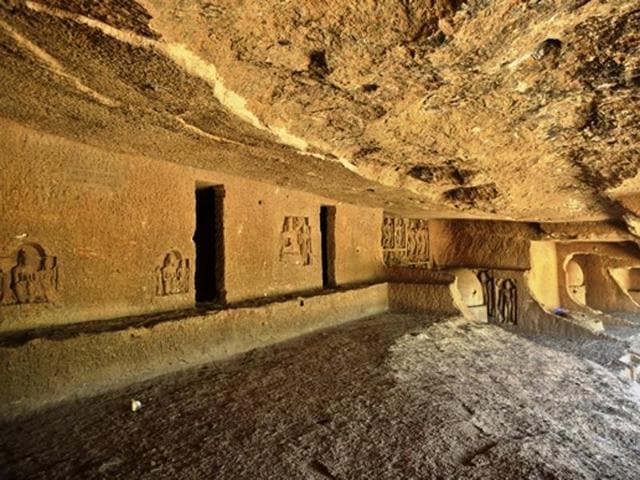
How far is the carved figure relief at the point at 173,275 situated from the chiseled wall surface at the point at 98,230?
14mm

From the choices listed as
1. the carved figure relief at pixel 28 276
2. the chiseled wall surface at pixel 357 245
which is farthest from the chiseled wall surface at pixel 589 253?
the carved figure relief at pixel 28 276

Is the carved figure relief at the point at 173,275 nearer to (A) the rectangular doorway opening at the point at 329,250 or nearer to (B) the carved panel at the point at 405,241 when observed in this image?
(A) the rectangular doorway opening at the point at 329,250

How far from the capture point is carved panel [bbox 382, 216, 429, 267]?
7996mm

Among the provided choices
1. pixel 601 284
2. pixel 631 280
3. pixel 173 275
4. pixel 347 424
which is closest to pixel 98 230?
pixel 173 275

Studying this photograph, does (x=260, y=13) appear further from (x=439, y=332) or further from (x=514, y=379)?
(x=439, y=332)

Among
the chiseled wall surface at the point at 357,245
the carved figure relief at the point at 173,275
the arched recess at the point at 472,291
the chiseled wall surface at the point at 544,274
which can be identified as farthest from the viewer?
the chiseled wall surface at the point at 544,274

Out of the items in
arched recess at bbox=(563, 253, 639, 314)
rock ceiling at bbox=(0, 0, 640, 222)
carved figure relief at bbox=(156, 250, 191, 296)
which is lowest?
arched recess at bbox=(563, 253, 639, 314)

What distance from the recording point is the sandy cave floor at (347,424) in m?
Result: 1.83

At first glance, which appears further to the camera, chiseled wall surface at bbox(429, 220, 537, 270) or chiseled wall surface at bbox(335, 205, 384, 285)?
chiseled wall surface at bbox(429, 220, 537, 270)

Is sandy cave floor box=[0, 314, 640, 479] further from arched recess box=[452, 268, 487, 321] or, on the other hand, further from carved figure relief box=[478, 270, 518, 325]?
carved figure relief box=[478, 270, 518, 325]

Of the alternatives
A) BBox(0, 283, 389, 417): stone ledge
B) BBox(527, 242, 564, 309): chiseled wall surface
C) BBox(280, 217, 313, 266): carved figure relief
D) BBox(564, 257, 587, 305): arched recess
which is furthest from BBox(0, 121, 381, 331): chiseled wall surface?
BBox(564, 257, 587, 305): arched recess

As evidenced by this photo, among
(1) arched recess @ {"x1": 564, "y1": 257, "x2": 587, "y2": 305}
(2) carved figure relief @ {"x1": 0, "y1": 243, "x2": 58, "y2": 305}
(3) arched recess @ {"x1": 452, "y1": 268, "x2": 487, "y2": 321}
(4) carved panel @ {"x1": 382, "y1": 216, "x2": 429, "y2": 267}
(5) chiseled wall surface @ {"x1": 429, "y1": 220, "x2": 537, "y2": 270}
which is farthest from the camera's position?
(1) arched recess @ {"x1": 564, "y1": 257, "x2": 587, "y2": 305}

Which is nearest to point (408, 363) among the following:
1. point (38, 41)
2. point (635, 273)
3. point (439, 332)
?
point (439, 332)

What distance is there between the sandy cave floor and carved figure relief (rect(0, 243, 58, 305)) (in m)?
0.73
